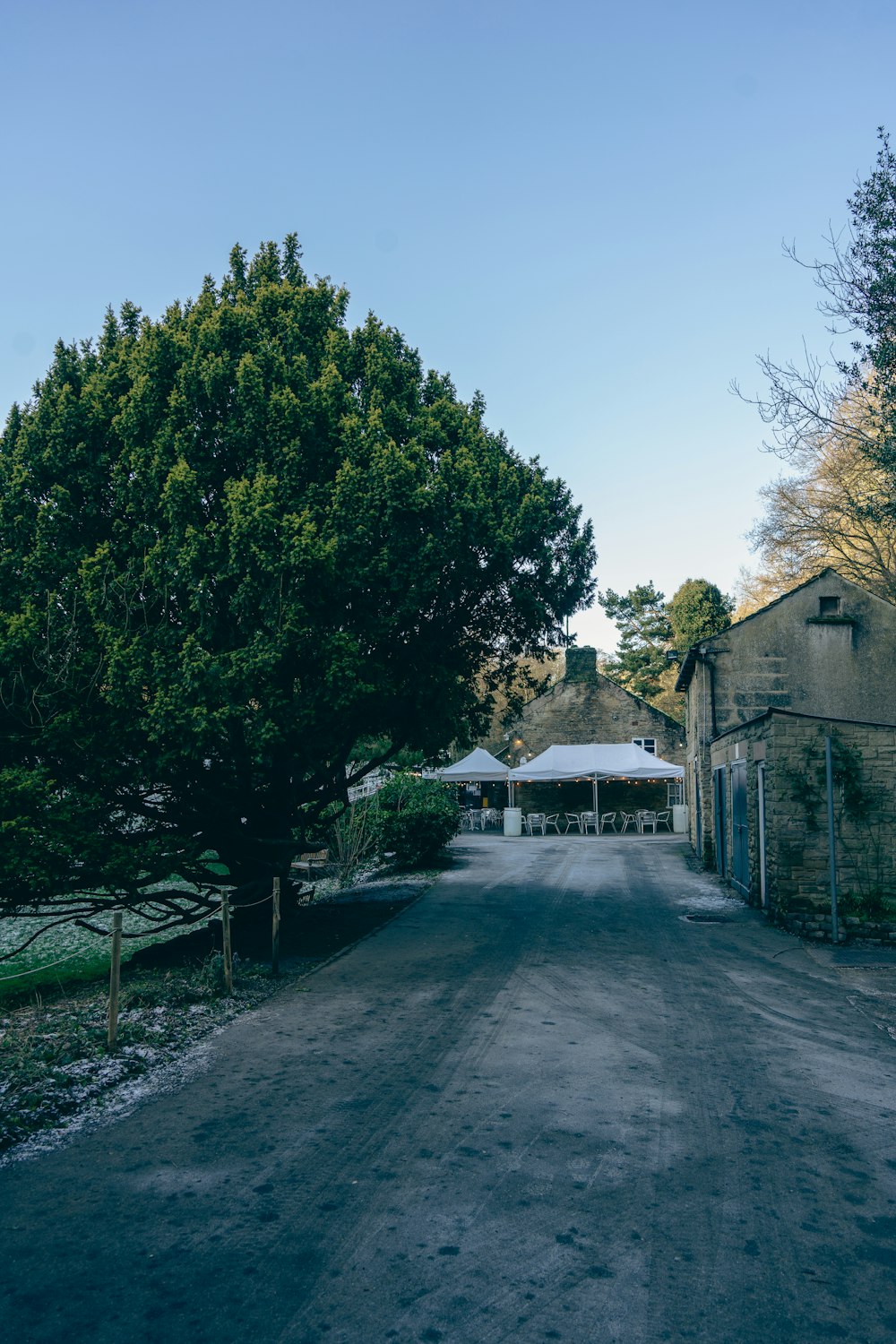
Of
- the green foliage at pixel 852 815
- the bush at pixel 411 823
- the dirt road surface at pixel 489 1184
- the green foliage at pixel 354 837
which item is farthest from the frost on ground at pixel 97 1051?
the green foliage at pixel 354 837

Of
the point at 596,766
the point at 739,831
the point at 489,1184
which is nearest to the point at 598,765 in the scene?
the point at 596,766

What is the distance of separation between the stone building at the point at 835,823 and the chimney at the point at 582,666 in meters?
23.9

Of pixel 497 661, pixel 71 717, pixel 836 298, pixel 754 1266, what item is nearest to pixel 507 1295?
pixel 754 1266

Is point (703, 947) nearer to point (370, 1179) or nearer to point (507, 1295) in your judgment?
point (370, 1179)

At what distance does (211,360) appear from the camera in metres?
10.8

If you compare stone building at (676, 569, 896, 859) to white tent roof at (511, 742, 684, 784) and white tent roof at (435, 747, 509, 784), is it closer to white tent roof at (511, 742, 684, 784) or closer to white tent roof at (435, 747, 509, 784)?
white tent roof at (511, 742, 684, 784)

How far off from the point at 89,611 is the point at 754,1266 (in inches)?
348

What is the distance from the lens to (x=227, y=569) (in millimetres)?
9883

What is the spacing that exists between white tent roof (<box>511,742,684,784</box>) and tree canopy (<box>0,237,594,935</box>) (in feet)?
53.6

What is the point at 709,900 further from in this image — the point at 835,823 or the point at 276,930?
the point at 276,930

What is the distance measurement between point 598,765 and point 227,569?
20836mm

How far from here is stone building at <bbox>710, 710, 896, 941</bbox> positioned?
11094mm

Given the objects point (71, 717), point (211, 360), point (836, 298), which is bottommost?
point (71, 717)

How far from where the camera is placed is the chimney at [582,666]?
3606 cm
